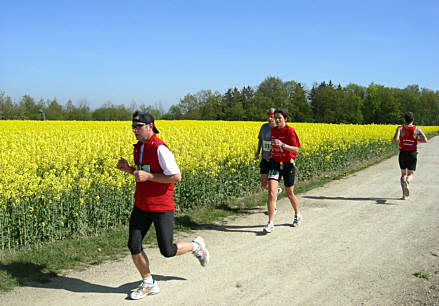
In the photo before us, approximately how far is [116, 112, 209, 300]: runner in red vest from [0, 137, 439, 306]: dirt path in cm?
50

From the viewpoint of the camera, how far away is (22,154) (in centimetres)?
1119

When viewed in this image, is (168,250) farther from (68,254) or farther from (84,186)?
(84,186)

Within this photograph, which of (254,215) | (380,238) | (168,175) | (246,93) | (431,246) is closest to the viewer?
(168,175)

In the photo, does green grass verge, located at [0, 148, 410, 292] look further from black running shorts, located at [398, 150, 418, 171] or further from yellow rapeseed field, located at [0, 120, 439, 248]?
black running shorts, located at [398, 150, 418, 171]

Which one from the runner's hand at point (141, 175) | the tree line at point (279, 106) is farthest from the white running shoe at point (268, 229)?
the tree line at point (279, 106)

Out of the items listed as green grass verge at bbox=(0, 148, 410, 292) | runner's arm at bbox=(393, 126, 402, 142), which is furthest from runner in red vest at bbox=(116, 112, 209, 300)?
runner's arm at bbox=(393, 126, 402, 142)

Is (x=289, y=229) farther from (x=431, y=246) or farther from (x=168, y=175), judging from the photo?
(x=168, y=175)

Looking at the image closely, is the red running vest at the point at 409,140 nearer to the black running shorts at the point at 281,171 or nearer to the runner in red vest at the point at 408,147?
the runner in red vest at the point at 408,147

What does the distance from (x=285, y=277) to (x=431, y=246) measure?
294cm

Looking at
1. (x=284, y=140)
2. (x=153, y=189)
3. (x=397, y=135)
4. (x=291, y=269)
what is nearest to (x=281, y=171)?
(x=284, y=140)

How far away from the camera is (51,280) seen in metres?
5.36

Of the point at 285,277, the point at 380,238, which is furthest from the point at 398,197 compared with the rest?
the point at 285,277

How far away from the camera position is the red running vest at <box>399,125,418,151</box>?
10484 mm

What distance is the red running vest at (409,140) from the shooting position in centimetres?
1048
